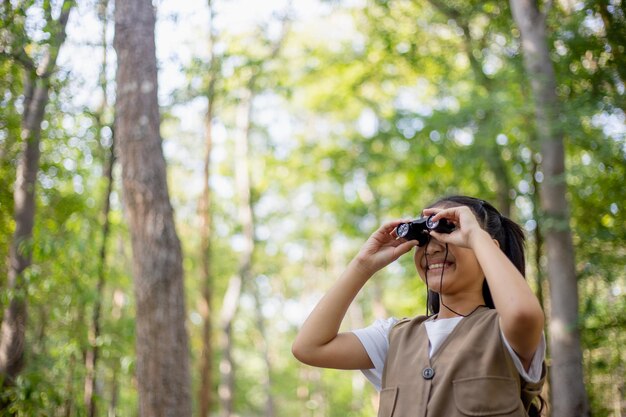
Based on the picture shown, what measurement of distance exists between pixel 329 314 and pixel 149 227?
105 inches

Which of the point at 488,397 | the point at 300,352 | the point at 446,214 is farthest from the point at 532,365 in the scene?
the point at 300,352

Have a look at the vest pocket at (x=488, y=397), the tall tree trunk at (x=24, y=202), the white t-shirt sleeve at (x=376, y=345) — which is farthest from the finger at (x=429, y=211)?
the tall tree trunk at (x=24, y=202)

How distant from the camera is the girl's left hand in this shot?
6.51 feet

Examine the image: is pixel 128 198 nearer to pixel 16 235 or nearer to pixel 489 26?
pixel 16 235

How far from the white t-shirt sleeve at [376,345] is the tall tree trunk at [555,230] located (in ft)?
18.1

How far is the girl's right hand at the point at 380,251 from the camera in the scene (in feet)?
7.55

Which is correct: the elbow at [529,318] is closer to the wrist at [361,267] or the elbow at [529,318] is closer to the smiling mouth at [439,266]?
the smiling mouth at [439,266]

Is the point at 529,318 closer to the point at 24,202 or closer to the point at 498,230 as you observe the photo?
the point at 498,230

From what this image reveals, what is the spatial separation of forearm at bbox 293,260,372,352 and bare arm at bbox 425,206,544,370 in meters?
0.47

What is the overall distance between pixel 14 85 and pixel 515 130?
680cm

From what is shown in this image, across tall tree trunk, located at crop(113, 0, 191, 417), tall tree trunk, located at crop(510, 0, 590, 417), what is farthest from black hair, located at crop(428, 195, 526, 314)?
tall tree trunk, located at crop(510, 0, 590, 417)

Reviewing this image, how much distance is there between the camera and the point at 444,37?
12.2 meters

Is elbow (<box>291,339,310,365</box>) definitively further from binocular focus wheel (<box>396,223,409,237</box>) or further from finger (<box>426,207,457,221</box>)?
finger (<box>426,207,457,221</box>)

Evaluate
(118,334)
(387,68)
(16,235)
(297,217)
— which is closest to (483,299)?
(16,235)
